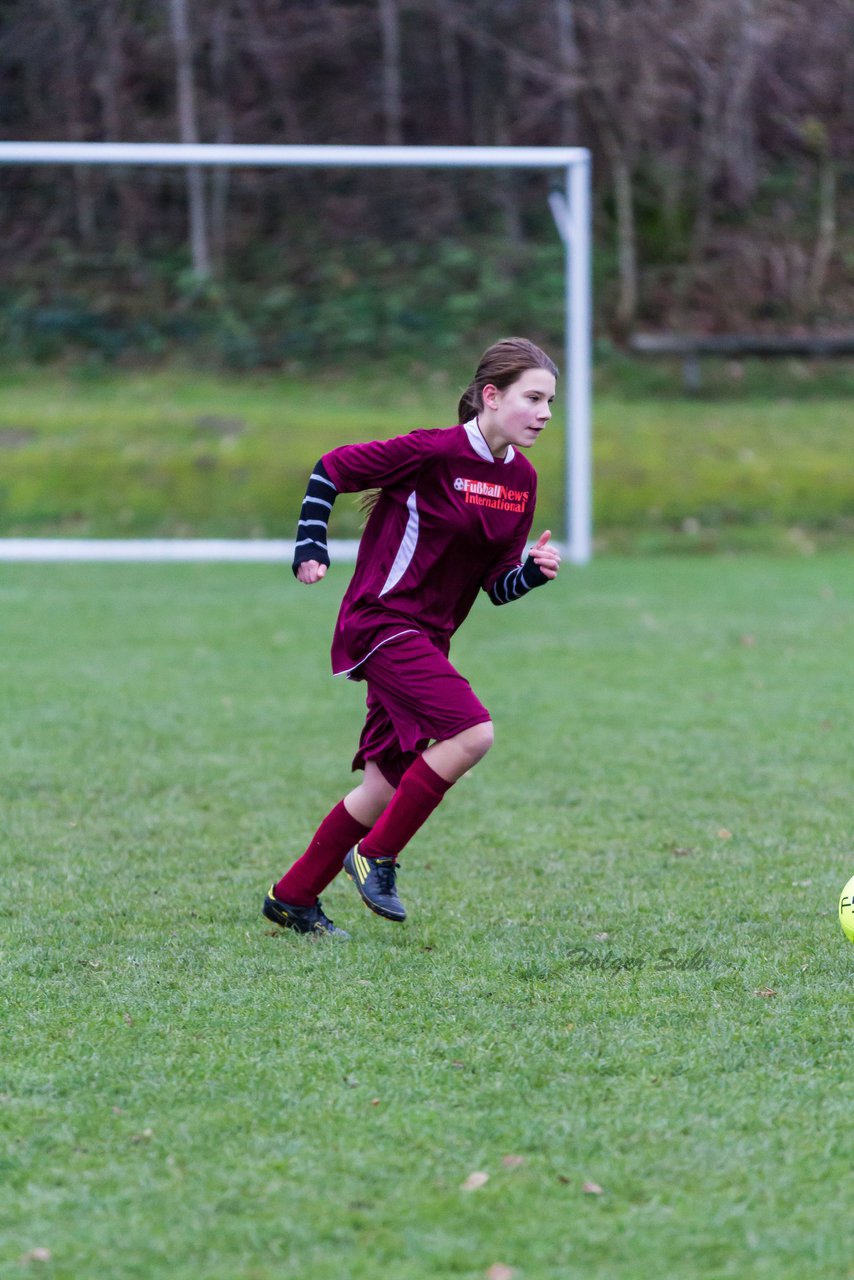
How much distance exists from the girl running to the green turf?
934 centimetres

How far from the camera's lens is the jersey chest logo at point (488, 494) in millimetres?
3961

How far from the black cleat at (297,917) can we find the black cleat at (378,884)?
0.48ft

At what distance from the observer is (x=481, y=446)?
3.97 metres

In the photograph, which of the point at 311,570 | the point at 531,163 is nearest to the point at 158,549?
the point at 531,163

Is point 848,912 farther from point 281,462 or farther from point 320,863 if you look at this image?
point 281,462

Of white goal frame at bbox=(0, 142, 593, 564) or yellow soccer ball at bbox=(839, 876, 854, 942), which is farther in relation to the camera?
white goal frame at bbox=(0, 142, 593, 564)

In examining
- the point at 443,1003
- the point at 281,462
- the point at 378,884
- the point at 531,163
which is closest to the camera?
the point at 443,1003

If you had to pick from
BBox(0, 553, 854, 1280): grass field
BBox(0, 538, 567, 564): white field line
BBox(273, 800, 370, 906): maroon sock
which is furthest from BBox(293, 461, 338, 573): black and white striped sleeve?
BBox(0, 538, 567, 564): white field line

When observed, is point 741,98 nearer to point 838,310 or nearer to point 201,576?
point 838,310

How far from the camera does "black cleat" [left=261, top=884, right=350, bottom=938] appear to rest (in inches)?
160

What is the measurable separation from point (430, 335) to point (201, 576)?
10.3ft

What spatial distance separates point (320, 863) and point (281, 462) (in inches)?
429

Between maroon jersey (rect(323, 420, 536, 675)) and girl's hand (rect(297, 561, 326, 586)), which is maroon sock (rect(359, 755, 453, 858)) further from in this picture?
girl's hand (rect(297, 561, 326, 586))

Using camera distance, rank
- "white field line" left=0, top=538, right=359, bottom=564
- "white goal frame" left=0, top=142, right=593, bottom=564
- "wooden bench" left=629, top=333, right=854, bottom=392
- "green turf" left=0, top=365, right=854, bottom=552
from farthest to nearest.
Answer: "wooden bench" left=629, top=333, right=854, bottom=392 < "green turf" left=0, top=365, right=854, bottom=552 < "white field line" left=0, top=538, right=359, bottom=564 < "white goal frame" left=0, top=142, right=593, bottom=564
